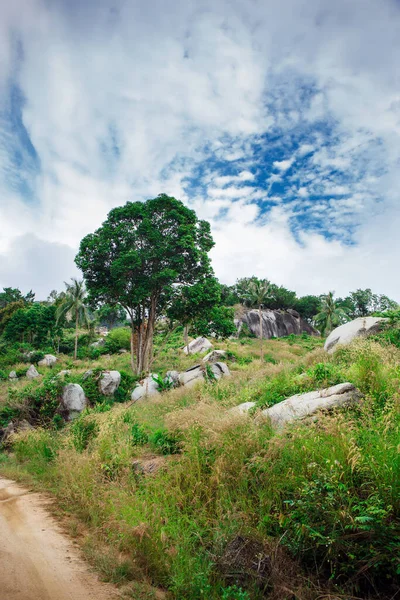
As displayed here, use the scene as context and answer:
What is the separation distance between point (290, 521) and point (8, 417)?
50.8 feet

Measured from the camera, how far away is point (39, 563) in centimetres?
406

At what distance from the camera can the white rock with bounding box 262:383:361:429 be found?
5.81 meters

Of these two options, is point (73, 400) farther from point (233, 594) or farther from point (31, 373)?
point (233, 594)

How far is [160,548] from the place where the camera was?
157 inches

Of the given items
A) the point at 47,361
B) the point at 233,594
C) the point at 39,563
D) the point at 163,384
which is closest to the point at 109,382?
the point at 163,384

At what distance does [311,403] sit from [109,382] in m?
14.5

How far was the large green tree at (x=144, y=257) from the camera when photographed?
2175 centimetres

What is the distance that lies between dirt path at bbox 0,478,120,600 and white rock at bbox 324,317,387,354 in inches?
394

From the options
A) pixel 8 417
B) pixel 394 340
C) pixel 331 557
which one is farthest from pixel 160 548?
pixel 8 417

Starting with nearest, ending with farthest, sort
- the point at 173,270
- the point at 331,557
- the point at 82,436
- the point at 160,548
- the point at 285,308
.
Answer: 1. the point at 331,557
2. the point at 160,548
3. the point at 82,436
4. the point at 173,270
5. the point at 285,308

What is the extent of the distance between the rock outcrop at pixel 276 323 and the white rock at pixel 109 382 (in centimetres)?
3478

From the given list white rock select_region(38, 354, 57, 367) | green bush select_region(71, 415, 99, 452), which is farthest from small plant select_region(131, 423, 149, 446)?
white rock select_region(38, 354, 57, 367)

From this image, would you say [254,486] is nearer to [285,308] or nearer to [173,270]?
[173,270]

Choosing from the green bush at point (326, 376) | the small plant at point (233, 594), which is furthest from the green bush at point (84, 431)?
the small plant at point (233, 594)
